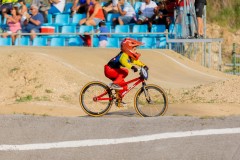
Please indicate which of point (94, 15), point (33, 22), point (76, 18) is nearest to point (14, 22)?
point (33, 22)

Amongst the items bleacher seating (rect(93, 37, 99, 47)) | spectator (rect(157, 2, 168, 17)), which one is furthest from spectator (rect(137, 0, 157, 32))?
bleacher seating (rect(93, 37, 99, 47))

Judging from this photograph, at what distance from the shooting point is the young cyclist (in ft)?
47.7

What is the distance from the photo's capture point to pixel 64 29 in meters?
26.6

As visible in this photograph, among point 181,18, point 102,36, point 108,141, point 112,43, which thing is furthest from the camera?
point 112,43

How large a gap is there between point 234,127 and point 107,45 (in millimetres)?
14335

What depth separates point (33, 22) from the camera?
85.9 feet

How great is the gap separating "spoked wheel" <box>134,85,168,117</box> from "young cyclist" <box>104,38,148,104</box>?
0.37 m

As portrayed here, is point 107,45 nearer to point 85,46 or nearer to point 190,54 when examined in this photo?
point 85,46

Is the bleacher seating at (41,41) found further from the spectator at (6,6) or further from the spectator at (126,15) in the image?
the spectator at (6,6)

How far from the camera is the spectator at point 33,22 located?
26.2 m

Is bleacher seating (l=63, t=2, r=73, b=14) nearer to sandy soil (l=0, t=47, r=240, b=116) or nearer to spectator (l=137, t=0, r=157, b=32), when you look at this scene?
spectator (l=137, t=0, r=157, b=32)

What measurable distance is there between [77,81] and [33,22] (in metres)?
5.84

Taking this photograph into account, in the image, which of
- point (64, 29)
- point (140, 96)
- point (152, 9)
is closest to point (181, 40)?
point (152, 9)

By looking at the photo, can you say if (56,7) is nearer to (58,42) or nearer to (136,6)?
(58,42)
